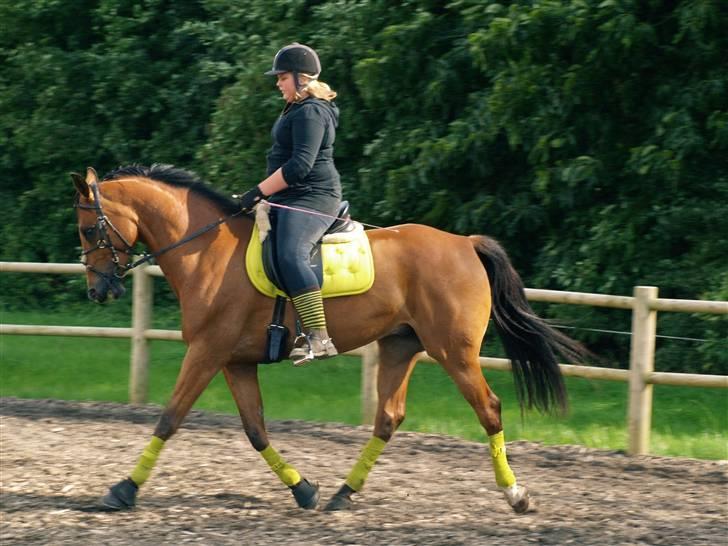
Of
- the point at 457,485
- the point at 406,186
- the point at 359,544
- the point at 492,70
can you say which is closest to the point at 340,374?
the point at 406,186

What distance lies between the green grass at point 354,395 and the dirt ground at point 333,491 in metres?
0.45

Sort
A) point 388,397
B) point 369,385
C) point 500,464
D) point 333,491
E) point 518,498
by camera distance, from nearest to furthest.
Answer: point 518,498
point 500,464
point 388,397
point 333,491
point 369,385

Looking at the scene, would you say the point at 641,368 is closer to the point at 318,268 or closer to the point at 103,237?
the point at 318,268

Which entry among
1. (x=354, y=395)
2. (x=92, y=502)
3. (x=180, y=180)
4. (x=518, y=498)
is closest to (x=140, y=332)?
(x=354, y=395)

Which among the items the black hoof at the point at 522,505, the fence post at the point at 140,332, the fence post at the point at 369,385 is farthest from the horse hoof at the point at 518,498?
the fence post at the point at 140,332

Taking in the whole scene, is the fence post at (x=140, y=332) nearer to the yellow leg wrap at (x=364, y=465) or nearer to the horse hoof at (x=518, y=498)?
the yellow leg wrap at (x=364, y=465)

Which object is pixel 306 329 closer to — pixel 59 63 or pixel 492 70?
pixel 492 70

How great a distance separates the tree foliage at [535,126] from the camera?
34.1ft

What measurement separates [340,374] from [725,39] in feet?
15.8

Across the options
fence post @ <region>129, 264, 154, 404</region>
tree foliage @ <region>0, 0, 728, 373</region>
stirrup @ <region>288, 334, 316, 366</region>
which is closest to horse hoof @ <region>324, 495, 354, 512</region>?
stirrup @ <region>288, 334, 316, 366</region>

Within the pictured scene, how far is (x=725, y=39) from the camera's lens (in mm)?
10391

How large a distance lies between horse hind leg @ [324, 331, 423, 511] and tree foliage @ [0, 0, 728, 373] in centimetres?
388

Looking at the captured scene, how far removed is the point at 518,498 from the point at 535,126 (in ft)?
17.3

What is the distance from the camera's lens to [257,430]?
6852 mm
